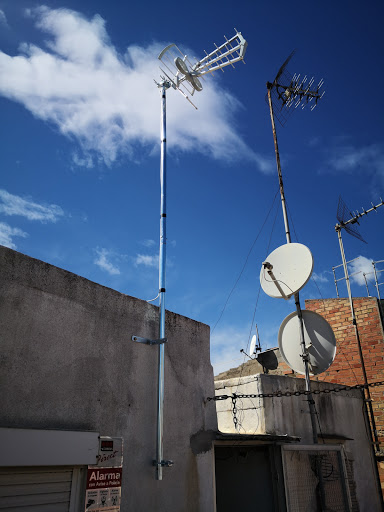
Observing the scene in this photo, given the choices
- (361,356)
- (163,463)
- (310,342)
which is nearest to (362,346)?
(361,356)

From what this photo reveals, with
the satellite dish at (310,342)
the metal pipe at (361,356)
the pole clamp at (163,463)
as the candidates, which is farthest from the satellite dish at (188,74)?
the metal pipe at (361,356)

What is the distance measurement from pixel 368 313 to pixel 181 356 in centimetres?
675

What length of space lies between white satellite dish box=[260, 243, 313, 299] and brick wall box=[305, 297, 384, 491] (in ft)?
14.7

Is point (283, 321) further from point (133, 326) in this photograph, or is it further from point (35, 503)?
point (35, 503)

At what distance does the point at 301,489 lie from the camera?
6.18 metres

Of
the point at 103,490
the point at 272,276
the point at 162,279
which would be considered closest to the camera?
the point at 103,490

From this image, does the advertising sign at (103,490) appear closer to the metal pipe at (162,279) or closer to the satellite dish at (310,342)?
the metal pipe at (162,279)

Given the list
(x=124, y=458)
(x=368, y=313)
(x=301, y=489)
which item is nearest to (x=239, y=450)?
(x=301, y=489)

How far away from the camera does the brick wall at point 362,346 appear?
977 centimetres

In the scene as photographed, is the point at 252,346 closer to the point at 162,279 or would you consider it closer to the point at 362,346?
the point at 362,346

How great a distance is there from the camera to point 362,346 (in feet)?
33.9

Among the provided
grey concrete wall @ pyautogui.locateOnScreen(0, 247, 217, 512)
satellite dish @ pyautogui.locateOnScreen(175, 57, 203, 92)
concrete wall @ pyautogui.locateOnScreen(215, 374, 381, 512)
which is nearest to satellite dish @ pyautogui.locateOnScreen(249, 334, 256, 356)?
concrete wall @ pyautogui.locateOnScreen(215, 374, 381, 512)

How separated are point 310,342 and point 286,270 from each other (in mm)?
1337

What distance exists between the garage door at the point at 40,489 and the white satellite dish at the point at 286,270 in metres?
4.10
